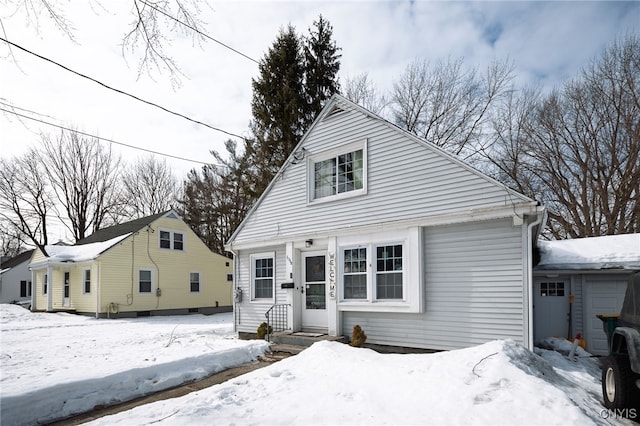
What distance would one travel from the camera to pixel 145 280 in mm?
20359

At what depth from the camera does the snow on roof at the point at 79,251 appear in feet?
63.7

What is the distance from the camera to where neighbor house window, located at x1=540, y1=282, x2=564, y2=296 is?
10016 millimetres

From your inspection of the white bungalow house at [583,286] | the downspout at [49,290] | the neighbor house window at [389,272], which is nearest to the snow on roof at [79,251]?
the downspout at [49,290]

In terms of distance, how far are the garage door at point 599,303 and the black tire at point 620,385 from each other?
16.2 ft

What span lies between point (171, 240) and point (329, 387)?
18.1m

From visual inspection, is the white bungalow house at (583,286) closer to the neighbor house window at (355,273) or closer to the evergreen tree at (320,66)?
the neighbor house window at (355,273)

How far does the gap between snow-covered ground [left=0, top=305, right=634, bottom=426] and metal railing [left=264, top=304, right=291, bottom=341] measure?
184cm

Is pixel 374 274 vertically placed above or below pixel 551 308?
above

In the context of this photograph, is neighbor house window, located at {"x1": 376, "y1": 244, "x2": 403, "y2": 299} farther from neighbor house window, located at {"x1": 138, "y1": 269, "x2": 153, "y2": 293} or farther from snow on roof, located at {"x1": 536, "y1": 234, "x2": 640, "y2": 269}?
neighbor house window, located at {"x1": 138, "y1": 269, "x2": 153, "y2": 293}

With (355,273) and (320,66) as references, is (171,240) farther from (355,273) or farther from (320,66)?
(355,273)

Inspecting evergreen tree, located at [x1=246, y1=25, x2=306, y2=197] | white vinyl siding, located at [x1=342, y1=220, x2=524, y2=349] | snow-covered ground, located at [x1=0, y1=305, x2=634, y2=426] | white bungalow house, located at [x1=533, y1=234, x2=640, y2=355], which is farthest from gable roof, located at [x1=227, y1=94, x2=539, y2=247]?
evergreen tree, located at [x1=246, y1=25, x2=306, y2=197]

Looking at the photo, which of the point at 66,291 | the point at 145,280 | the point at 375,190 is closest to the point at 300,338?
the point at 375,190

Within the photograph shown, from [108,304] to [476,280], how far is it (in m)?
17.3

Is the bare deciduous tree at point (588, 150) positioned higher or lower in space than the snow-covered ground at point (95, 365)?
higher
